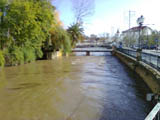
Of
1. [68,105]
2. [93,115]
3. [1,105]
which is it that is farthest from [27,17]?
[93,115]

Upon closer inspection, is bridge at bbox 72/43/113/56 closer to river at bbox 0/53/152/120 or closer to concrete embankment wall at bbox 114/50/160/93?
concrete embankment wall at bbox 114/50/160/93

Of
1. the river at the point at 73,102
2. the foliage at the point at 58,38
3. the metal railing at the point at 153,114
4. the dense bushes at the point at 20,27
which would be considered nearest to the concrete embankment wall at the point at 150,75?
the river at the point at 73,102

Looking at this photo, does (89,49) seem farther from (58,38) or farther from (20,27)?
(20,27)

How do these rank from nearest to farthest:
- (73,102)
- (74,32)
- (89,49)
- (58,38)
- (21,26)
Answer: (73,102), (21,26), (58,38), (74,32), (89,49)

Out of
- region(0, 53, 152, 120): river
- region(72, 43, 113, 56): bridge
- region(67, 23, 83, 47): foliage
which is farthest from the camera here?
region(72, 43, 113, 56): bridge

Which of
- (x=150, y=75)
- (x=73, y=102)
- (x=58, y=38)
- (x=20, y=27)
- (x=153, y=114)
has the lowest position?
(x=73, y=102)

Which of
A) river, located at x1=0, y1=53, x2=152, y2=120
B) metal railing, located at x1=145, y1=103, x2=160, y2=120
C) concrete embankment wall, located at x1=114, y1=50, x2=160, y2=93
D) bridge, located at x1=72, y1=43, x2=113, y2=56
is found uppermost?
bridge, located at x1=72, y1=43, x2=113, y2=56

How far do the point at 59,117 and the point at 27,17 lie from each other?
29.0 feet

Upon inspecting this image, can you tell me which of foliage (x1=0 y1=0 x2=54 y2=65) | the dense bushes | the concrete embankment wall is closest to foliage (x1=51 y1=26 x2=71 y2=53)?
the dense bushes

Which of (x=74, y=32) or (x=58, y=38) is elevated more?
(x=74, y=32)

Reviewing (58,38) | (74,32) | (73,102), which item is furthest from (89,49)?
(73,102)

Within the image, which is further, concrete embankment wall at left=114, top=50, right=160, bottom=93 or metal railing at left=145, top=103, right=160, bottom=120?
concrete embankment wall at left=114, top=50, right=160, bottom=93

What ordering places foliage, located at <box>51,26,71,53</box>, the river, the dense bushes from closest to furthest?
1. the river
2. the dense bushes
3. foliage, located at <box>51,26,71,53</box>

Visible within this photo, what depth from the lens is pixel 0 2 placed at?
970 cm
